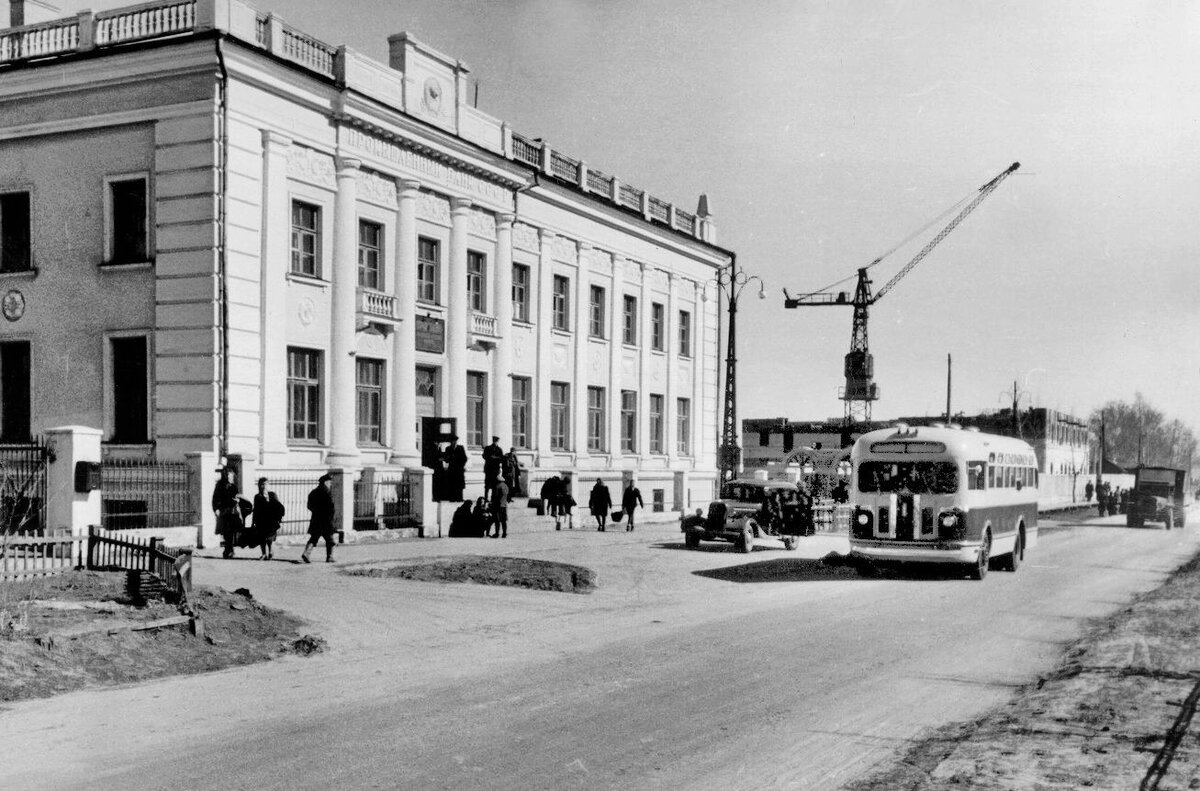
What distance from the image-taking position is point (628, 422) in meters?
43.6

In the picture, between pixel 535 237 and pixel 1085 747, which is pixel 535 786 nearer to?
pixel 1085 747

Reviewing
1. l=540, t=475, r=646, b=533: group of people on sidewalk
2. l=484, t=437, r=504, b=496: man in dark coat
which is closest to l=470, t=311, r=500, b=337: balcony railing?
l=540, t=475, r=646, b=533: group of people on sidewalk

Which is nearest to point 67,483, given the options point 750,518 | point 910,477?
point 910,477

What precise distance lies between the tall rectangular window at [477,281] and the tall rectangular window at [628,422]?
31.6 ft

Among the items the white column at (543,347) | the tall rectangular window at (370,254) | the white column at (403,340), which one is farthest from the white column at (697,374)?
the tall rectangular window at (370,254)

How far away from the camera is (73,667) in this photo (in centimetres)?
1025

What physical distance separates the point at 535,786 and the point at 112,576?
935 centimetres

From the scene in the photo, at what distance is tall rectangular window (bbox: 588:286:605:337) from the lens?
41.1m

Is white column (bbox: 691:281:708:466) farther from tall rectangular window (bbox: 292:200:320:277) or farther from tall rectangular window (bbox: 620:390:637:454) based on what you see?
tall rectangular window (bbox: 292:200:320:277)

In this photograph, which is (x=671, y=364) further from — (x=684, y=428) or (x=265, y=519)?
(x=265, y=519)

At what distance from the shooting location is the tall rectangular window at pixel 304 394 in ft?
90.1

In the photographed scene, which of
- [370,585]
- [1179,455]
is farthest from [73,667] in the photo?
[1179,455]

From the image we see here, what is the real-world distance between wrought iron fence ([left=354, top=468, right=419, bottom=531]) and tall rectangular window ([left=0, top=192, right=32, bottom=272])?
938cm

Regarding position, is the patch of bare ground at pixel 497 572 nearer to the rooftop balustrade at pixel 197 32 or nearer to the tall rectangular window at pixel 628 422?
the rooftop balustrade at pixel 197 32
